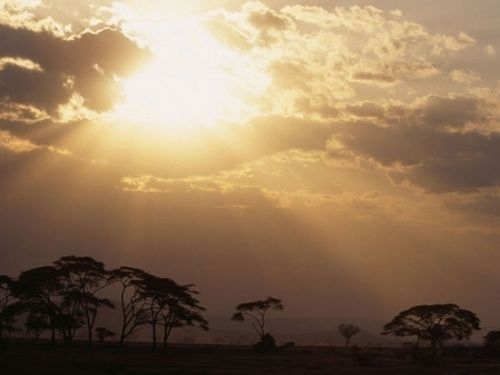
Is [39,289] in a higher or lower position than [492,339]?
higher

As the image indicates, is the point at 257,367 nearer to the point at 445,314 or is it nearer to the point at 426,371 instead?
the point at 426,371

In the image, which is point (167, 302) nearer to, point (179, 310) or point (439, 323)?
point (179, 310)

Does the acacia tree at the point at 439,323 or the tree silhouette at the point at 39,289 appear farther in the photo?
the acacia tree at the point at 439,323

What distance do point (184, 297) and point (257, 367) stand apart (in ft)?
114

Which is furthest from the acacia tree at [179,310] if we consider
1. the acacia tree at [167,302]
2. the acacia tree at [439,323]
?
the acacia tree at [439,323]

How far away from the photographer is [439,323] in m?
119

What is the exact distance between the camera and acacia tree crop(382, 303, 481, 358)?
118m

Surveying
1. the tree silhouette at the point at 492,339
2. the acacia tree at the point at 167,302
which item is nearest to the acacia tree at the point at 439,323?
the tree silhouette at the point at 492,339

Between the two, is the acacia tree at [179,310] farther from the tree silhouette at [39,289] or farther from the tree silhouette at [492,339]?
the tree silhouette at [492,339]

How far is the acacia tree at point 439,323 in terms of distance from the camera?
118062mm

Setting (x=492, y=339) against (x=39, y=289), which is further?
(x=492, y=339)

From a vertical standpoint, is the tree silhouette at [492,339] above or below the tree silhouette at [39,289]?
below

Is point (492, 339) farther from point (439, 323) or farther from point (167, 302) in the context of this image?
point (167, 302)

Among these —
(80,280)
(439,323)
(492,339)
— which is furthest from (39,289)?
(492,339)
